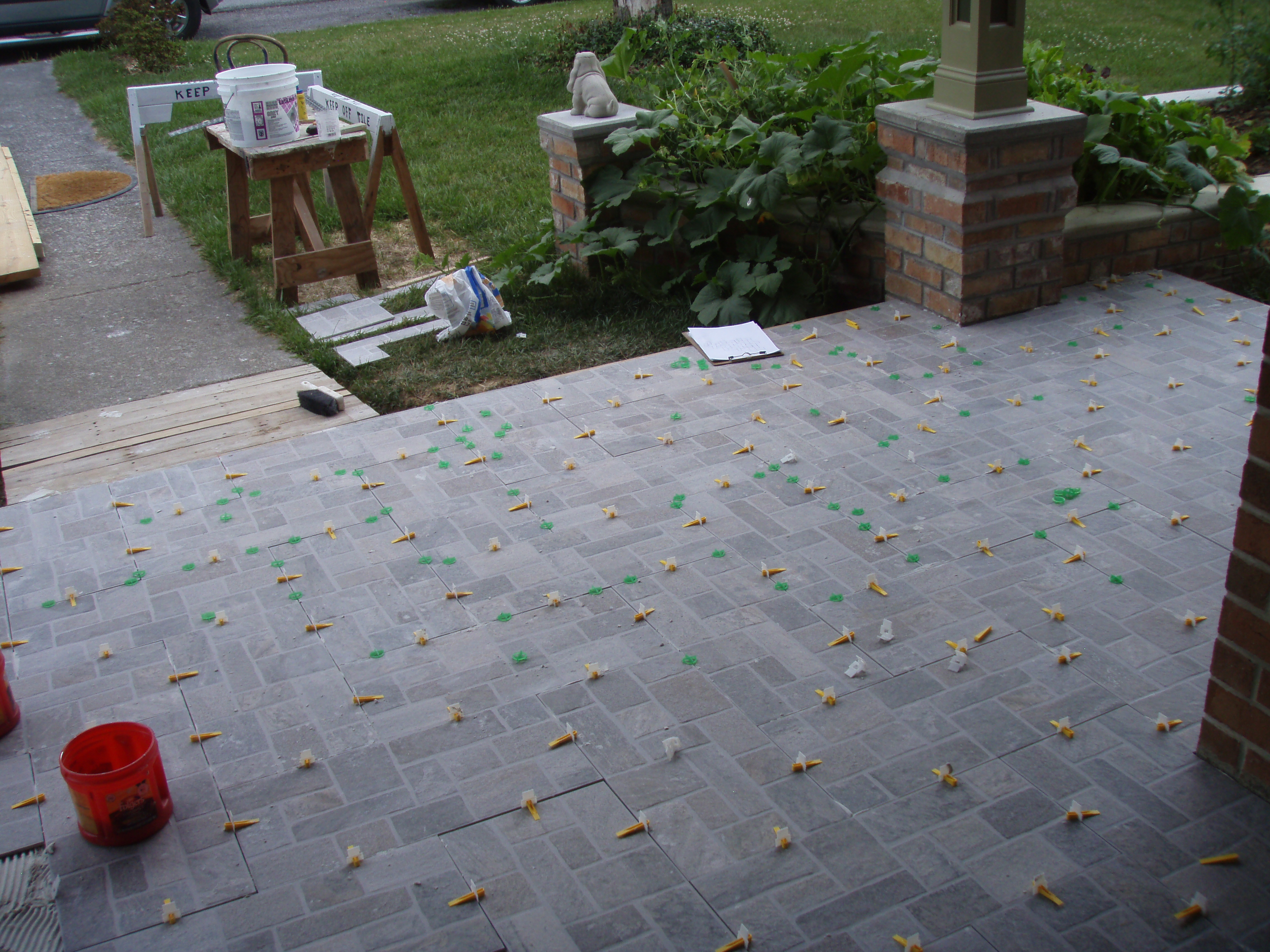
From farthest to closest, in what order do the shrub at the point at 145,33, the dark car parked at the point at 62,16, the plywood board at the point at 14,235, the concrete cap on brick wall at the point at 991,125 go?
the dark car parked at the point at 62,16 → the shrub at the point at 145,33 → the plywood board at the point at 14,235 → the concrete cap on brick wall at the point at 991,125

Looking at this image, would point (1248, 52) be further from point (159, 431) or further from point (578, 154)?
point (159, 431)

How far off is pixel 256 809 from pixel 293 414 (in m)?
2.25

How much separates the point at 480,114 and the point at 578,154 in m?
4.35

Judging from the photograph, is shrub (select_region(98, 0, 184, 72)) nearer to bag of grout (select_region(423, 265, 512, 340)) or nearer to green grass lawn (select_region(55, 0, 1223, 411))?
green grass lawn (select_region(55, 0, 1223, 411))

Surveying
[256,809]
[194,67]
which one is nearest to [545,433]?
[256,809]

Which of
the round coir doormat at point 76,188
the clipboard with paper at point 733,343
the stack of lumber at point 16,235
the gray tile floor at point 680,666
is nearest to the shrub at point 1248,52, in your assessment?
the gray tile floor at point 680,666

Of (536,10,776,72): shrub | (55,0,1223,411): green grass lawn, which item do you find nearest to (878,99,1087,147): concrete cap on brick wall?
(55,0,1223,411): green grass lawn

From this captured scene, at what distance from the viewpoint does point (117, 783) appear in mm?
2154

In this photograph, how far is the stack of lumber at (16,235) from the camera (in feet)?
20.3

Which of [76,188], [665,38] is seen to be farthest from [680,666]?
[665,38]

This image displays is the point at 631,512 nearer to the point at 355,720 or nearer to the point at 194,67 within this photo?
the point at 355,720

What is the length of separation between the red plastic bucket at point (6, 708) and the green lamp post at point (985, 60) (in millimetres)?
3678

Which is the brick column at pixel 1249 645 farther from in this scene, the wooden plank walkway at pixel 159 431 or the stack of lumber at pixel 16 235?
the stack of lumber at pixel 16 235

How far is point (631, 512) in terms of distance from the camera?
10.9ft
